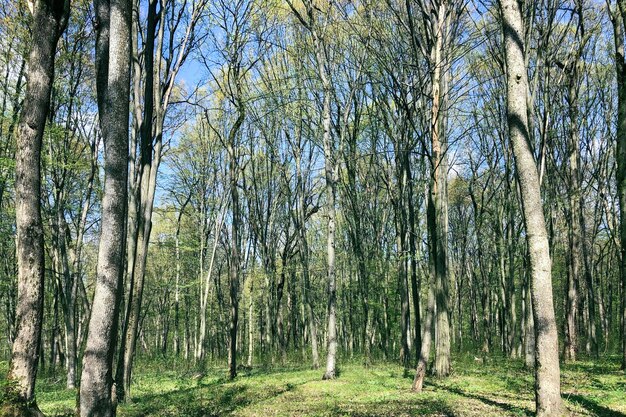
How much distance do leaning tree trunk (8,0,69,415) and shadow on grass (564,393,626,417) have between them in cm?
779

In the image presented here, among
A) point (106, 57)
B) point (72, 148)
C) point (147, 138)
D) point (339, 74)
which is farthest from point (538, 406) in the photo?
point (72, 148)

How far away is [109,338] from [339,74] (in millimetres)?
15507

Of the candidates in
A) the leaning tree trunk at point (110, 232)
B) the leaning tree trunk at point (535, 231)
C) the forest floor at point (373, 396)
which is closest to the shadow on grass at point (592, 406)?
the forest floor at point (373, 396)

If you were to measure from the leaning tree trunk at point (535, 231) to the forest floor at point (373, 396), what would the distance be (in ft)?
2.84

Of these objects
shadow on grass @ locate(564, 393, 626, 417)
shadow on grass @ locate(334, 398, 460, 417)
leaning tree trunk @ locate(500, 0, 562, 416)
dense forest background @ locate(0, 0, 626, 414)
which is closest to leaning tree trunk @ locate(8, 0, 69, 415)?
dense forest background @ locate(0, 0, 626, 414)

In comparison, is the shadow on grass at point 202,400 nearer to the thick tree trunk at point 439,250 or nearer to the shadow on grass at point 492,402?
the shadow on grass at point 492,402

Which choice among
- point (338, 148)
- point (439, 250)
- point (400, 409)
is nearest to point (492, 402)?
point (400, 409)

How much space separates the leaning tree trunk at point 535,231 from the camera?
579cm

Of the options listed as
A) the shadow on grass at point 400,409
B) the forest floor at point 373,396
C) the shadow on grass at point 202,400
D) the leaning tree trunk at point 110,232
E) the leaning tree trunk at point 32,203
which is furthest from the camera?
the shadow on grass at point 202,400

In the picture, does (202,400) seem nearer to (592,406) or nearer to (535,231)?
(592,406)

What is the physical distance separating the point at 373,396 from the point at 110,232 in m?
6.68

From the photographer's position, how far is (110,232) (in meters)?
4.54

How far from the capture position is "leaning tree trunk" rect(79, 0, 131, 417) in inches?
165

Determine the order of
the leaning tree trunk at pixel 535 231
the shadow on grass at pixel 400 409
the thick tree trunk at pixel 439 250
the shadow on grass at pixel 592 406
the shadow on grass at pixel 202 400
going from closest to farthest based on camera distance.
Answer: the leaning tree trunk at pixel 535 231 → the shadow on grass at pixel 592 406 → the shadow on grass at pixel 400 409 → the shadow on grass at pixel 202 400 → the thick tree trunk at pixel 439 250
